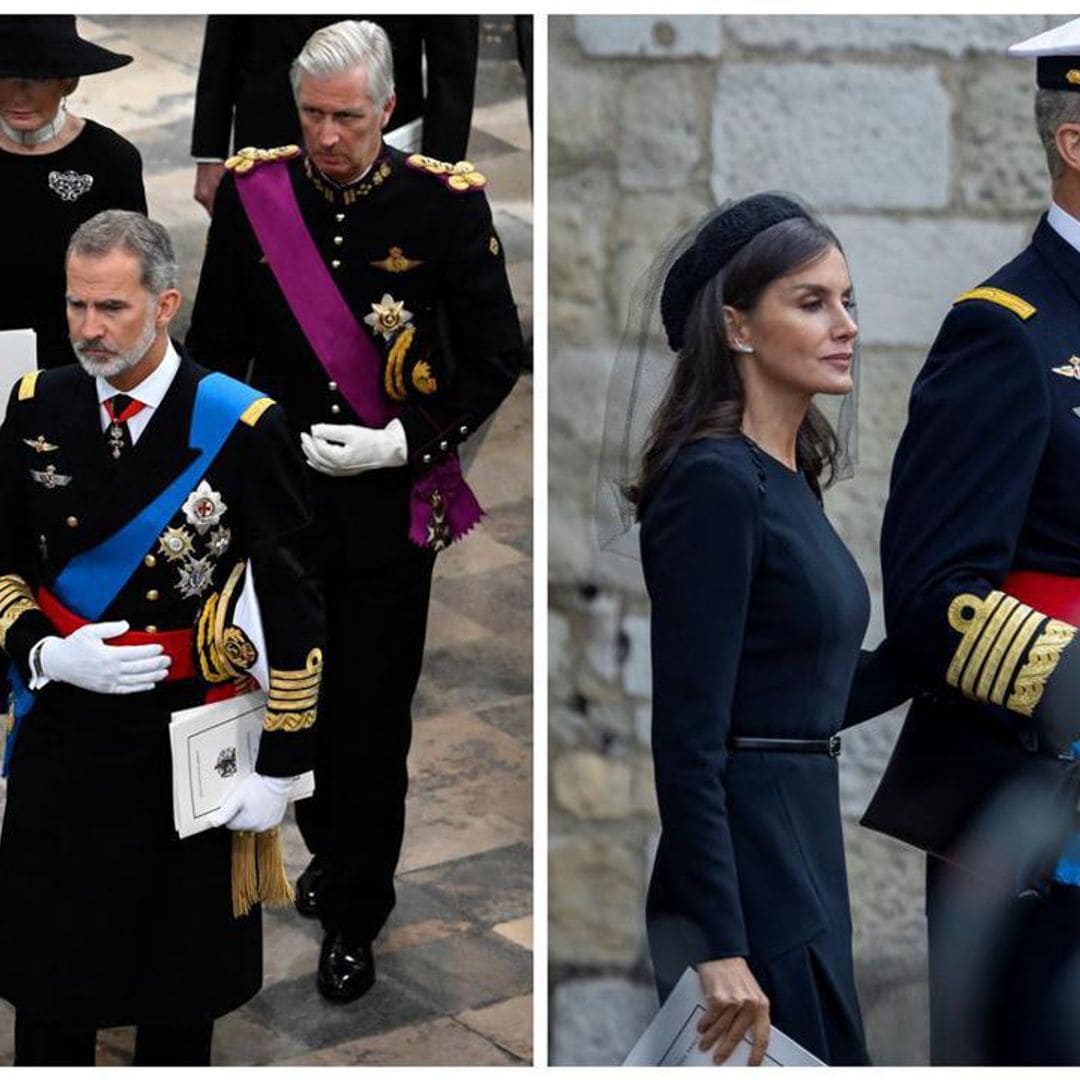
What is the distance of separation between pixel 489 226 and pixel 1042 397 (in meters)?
1.71

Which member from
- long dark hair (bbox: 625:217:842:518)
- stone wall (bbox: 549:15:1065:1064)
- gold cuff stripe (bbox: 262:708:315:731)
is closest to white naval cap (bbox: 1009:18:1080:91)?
long dark hair (bbox: 625:217:842:518)

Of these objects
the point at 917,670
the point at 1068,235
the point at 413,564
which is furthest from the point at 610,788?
the point at 1068,235

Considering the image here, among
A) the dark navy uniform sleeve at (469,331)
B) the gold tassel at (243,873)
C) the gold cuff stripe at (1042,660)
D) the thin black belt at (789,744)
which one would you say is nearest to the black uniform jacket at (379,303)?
the dark navy uniform sleeve at (469,331)

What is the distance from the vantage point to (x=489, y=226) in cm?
Result: 621

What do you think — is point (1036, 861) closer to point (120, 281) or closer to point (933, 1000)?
point (933, 1000)

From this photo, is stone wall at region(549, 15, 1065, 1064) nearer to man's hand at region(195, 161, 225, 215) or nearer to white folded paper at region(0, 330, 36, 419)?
white folded paper at region(0, 330, 36, 419)

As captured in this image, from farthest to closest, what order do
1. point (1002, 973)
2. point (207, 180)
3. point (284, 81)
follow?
point (207, 180)
point (284, 81)
point (1002, 973)

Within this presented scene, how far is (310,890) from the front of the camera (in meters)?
6.68

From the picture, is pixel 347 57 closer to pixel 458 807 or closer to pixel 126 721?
pixel 126 721

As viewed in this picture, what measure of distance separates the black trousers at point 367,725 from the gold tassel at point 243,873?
0.81m

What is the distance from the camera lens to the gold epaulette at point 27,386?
210 inches

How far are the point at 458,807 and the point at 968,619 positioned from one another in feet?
8.65

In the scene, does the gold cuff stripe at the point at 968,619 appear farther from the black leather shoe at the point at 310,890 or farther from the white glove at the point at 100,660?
the black leather shoe at the point at 310,890

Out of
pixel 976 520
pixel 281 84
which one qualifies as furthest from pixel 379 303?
pixel 976 520
